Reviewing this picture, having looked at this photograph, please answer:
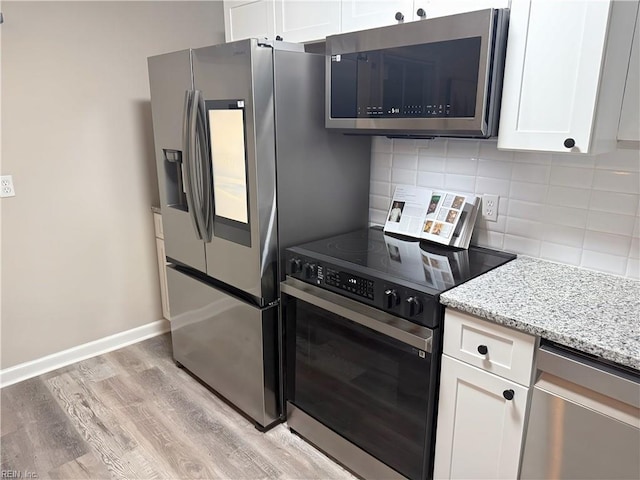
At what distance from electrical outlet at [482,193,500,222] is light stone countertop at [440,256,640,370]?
0.26m

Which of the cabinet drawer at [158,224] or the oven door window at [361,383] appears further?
the cabinet drawer at [158,224]

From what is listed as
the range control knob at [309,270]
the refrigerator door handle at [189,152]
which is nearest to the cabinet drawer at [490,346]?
the range control knob at [309,270]

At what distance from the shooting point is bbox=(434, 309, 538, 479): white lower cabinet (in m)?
1.44

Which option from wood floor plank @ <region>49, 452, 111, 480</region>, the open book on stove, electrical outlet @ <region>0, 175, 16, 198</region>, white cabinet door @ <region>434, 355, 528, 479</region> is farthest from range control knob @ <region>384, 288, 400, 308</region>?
electrical outlet @ <region>0, 175, 16, 198</region>

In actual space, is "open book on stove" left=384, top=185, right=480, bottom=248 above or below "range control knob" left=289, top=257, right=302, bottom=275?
above

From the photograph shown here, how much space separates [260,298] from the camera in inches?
82.0

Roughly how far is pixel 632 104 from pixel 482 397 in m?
A: 1.07

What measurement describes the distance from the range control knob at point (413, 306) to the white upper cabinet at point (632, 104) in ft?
2.85

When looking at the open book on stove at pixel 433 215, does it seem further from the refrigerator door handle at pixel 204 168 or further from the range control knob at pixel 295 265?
the refrigerator door handle at pixel 204 168

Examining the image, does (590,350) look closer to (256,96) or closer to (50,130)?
(256,96)

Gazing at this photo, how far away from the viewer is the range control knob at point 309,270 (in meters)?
1.93

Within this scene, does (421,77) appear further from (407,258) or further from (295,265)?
(295,265)

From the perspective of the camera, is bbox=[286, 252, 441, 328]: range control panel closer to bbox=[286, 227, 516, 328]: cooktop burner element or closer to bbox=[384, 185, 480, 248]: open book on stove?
bbox=[286, 227, 516, 328]: cooktop burner element

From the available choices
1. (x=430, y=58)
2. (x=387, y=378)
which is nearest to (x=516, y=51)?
(x=430, y=58)
